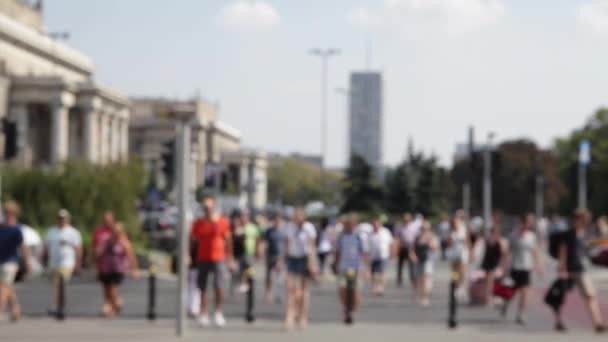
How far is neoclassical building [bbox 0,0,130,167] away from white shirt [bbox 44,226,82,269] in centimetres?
7599

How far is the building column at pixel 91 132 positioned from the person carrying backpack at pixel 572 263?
96.2 meters

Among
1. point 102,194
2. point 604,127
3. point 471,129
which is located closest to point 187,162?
point 102,194

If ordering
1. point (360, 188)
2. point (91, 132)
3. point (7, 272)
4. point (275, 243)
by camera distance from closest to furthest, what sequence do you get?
point (7, 272)
point (275, 243)
point (360, 188)
point (91, 132)

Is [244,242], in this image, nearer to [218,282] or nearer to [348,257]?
[348,257]

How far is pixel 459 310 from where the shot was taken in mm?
23781

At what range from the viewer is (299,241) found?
768 inches

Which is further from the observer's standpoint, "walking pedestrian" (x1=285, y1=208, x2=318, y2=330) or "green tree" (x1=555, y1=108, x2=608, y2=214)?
"green tree" (x1=555, y1=108, x2=608, y2=214)

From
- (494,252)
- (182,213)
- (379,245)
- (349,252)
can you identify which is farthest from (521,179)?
(182,213)

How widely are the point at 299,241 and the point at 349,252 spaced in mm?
1337

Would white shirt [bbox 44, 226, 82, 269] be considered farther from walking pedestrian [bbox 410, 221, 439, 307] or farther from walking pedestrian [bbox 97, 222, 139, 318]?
walking pedestrian [bbox 410, 221, 439, 307]

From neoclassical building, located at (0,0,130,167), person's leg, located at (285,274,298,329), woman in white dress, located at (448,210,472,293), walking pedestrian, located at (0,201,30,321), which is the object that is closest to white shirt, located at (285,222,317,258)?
person's leg, located at (285,274,298,329)

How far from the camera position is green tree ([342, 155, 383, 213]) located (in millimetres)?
77062

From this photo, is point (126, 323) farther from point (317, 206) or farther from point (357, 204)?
point (317, 206)

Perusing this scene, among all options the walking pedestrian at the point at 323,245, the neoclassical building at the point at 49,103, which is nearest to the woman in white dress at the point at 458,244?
the walking pedestrian at the point at 323,245
